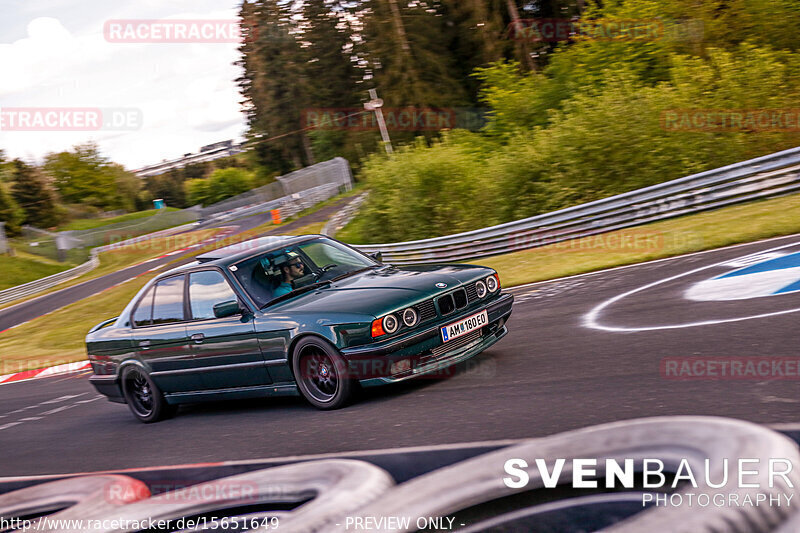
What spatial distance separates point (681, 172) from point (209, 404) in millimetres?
13621

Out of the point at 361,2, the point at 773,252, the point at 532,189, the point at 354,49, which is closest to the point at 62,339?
the point at 532,189

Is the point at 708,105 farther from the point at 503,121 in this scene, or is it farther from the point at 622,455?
the point at 622,455

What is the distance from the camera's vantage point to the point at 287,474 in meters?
4.54

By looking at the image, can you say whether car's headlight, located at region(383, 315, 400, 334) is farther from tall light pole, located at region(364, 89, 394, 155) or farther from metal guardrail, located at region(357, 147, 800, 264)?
tall light pole, located at region(364, 89, 394, 155)

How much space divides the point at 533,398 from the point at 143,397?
4855mm

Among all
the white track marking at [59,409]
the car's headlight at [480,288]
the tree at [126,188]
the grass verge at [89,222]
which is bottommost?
the white track marking at [59,409]

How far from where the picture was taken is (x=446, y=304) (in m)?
6.50

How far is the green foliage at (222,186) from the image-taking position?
362 feet

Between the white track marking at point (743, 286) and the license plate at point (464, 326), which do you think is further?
the white track marking at point (743, 286)

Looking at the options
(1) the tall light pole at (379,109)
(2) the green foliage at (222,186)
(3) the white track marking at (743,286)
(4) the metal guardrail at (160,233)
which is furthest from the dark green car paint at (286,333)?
(2) the green foliage at (222,186)

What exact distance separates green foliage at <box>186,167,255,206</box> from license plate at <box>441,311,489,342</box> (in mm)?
104587

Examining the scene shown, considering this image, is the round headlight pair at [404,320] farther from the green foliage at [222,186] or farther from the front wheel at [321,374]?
the green foliage at [222,186]

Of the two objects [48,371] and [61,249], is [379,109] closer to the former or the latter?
[61,249]

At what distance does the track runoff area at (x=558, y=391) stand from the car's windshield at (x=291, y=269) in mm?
1133
